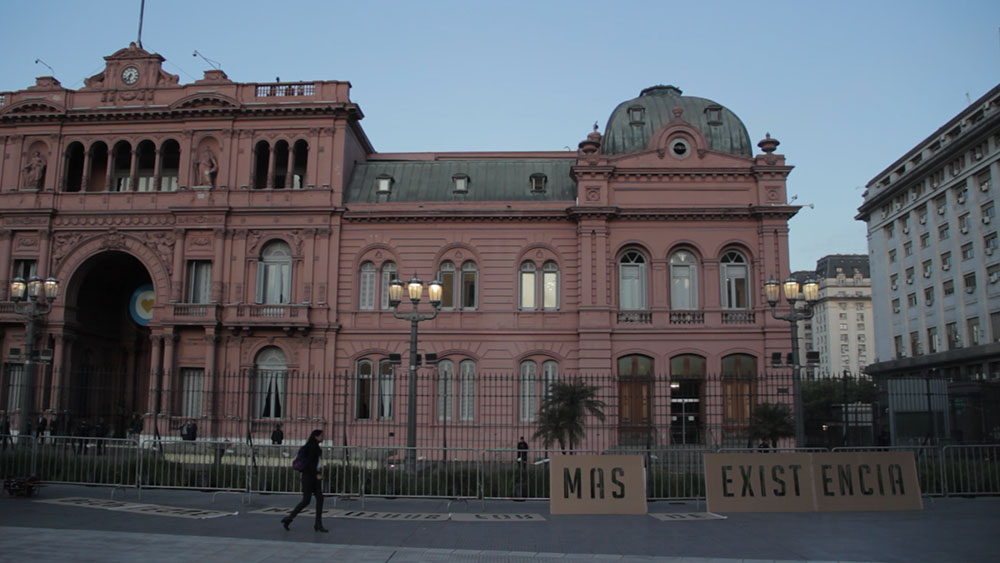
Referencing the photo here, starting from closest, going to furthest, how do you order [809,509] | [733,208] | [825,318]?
[809,509], [733,208], [825,318]

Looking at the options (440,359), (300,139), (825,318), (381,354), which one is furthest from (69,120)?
(825,318)

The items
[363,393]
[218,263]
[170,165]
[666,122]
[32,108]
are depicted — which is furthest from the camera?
[170,165]

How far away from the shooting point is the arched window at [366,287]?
3406 cm

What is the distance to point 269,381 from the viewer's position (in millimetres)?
32781

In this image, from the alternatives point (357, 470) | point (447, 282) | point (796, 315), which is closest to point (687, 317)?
point (447, 282)

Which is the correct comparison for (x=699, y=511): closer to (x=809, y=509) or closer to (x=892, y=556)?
(x=809, y=509)

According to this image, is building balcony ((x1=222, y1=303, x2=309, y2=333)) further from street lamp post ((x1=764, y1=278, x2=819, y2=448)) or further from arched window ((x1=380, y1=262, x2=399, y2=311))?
street lamp post ((x1=764, y1=278, x2=819, y2=448))

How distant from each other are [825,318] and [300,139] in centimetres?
9723

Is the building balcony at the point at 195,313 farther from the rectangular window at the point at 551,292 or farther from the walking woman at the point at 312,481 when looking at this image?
the walking woman at the point at 312,481

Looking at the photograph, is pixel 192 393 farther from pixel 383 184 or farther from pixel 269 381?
pixel 383 184

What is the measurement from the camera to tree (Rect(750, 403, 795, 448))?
83.9 feet

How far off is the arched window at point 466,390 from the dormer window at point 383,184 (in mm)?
8604

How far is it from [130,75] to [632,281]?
952 inches

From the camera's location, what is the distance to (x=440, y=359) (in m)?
33.2
